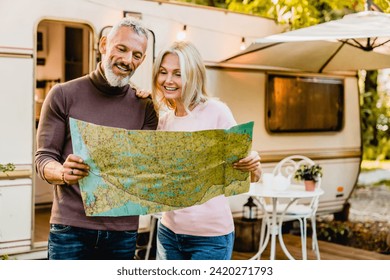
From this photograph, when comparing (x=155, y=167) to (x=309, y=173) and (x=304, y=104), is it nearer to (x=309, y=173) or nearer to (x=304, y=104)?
(x=309, y=173)

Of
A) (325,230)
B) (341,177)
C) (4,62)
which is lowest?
(325,230)

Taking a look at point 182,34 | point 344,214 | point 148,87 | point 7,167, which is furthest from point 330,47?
point 7,167

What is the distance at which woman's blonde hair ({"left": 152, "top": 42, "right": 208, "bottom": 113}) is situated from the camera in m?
2.35

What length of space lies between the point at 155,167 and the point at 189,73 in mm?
336

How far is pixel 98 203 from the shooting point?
2.24 metres

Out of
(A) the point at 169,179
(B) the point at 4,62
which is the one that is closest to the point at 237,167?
(A) the point at 169,179

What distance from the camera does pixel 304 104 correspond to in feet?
21.0

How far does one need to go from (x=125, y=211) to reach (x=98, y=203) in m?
0.12

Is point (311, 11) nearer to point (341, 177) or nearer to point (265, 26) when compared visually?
point (265, 26)

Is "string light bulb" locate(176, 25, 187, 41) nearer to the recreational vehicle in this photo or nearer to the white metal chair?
the recreational vehicle

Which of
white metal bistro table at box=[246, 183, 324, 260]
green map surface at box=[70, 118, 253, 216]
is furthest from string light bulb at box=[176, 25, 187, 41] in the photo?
green map surface at box=[70, 118, 253, 216]

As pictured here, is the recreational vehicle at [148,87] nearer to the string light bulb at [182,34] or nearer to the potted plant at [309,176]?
the string light bulb at [182,34]

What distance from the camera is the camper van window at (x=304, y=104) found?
611 cm

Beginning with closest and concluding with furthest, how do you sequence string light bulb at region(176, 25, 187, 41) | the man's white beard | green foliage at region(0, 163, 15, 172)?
the man's white beard → green foliage at region(0, 163, 15, 172) → string light bulb at region(176, 25, 187, 41)
